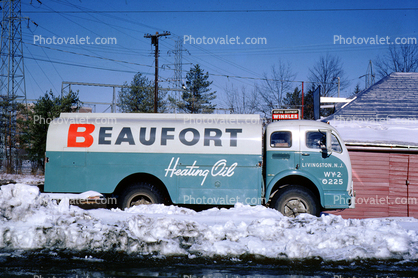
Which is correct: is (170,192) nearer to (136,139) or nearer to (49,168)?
(136,139)

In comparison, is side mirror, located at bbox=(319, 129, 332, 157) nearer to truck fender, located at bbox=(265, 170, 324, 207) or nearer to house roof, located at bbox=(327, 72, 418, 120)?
truck fender, located at bbox=(265, 170, 324, 207)

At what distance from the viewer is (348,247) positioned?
574cm

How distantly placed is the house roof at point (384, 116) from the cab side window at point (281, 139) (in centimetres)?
356

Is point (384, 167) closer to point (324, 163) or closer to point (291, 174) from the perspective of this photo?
point (324, 163)

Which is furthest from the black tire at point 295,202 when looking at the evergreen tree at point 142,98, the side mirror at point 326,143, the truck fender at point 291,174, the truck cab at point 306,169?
the evergreen tree at point 142,98

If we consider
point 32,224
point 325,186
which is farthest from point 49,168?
point 325,186

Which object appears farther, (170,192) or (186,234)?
(170,192)

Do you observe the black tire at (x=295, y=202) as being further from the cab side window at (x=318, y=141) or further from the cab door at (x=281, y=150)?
the cab side window at (x=318, y=141)

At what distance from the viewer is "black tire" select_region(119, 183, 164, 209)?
816cm

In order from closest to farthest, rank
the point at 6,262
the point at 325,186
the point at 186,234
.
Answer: the point at 6,262 → the point at 186,234 → the point at 325,186

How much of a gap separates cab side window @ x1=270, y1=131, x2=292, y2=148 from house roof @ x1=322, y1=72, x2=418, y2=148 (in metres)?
3.56

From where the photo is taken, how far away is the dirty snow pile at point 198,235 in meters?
5.68

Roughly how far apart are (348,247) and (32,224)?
20.0 feet

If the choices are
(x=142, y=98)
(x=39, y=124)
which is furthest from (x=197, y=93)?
(x=39, y=124)
